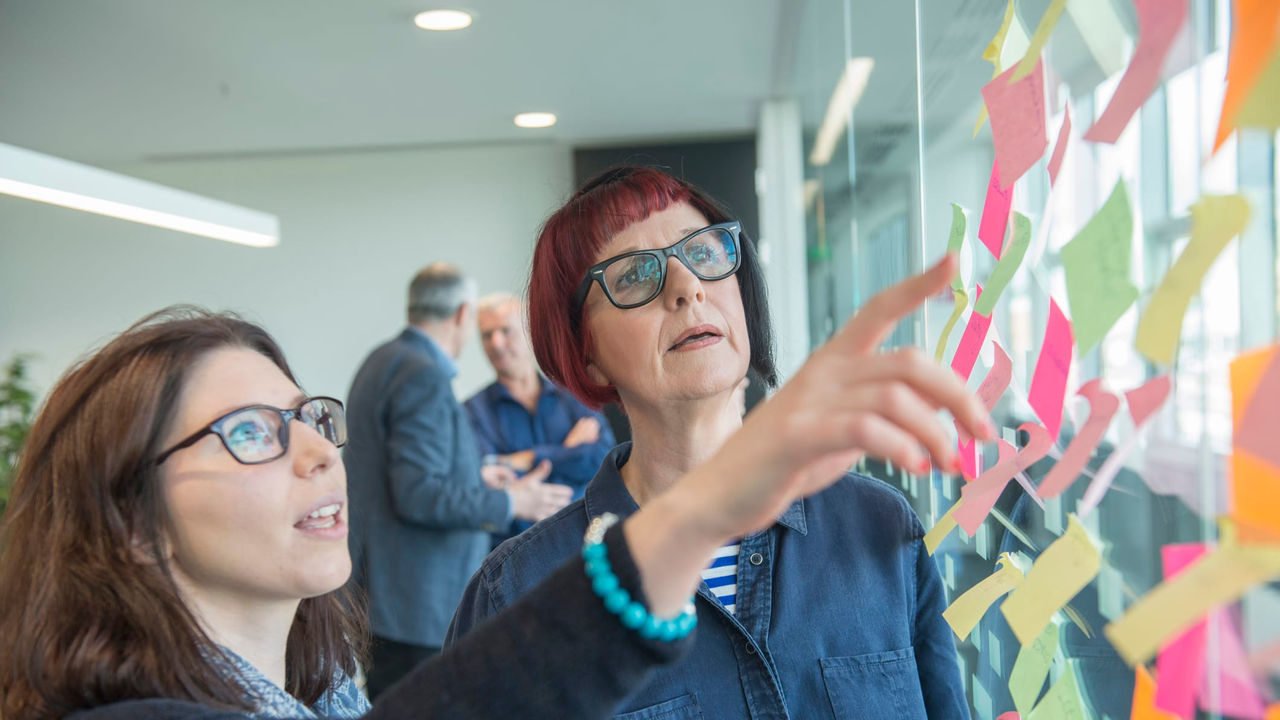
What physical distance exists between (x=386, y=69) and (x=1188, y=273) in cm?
365

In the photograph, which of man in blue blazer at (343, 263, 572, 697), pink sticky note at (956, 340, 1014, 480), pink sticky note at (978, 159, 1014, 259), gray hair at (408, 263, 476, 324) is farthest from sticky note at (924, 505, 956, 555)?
gray hair at (408, 263, 476, 324)

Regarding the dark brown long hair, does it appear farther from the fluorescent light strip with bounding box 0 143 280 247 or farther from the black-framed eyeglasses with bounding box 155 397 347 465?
the fluorescent light strip with bounding box 0 143 280 247

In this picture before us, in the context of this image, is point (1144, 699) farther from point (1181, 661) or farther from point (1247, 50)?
point (1247, 50)

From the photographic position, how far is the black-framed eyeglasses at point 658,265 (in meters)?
1.11

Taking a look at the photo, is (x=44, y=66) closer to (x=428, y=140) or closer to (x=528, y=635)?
(x=428, y=140)

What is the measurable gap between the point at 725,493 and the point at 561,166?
17.2ft

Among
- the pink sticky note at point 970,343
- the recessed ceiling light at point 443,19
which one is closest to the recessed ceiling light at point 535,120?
the recessed ceiling light at point 443,19

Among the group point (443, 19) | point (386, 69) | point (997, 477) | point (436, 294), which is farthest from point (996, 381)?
point (386, 69)

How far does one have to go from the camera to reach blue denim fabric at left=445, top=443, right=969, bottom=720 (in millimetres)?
986

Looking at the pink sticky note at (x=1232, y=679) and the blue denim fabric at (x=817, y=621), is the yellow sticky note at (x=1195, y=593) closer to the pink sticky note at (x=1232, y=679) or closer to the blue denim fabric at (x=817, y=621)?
the pink sticky note at (x=1232, y=679)

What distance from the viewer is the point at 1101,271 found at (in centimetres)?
59

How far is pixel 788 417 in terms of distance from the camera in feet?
1.67

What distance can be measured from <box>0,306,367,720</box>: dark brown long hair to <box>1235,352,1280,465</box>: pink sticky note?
785 millimetres

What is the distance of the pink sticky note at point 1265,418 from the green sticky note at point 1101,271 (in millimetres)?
137
